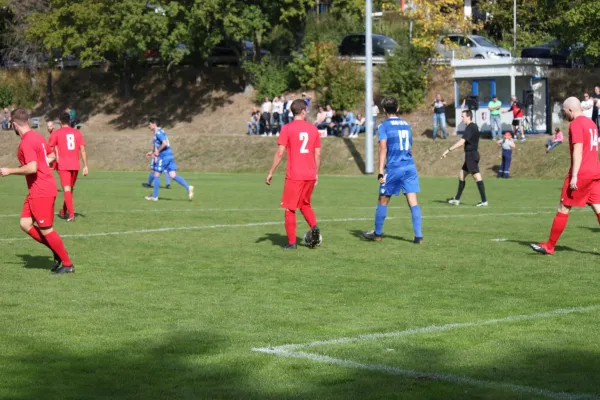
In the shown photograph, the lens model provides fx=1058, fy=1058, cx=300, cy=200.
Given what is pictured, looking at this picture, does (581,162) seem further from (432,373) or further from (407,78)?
(407,78)

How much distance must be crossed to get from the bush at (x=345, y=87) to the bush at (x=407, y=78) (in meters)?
1.49

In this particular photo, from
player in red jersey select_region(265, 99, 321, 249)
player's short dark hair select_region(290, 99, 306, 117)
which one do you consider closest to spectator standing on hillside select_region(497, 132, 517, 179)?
player in red jersey select_region(265, 99, 321, 249)

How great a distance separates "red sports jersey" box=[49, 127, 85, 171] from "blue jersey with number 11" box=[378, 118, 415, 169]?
23.2ft

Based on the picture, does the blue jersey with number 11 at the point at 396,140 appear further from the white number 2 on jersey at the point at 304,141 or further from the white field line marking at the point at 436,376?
the white field line marking at the point at 436,376

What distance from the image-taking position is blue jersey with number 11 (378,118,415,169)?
1504 centimetres

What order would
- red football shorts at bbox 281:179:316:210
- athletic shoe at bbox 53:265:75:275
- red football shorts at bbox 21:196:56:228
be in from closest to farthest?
red football shorts at bbox 21:196:56:228
athletic shoe at bbox 53:265:75:275
red football shorts at bbox 281:179:316:210

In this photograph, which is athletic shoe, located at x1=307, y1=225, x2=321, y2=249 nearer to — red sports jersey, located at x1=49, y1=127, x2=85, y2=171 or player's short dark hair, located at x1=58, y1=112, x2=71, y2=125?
red sports jersey, located at x1=49, y1=127, x2=85, y2=171

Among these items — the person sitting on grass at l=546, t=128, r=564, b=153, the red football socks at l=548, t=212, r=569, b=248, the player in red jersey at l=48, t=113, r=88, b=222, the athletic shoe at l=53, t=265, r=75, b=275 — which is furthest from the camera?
the person sitting on grass at l=546, t=128, r=564, b=153

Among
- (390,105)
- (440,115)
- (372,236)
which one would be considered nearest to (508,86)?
(440,115)

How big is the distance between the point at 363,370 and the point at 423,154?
116ft

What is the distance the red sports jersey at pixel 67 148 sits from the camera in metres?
19.7

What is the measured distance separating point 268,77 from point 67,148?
3802 centimetres

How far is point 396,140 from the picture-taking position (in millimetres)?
15070

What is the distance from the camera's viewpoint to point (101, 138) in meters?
53.8
